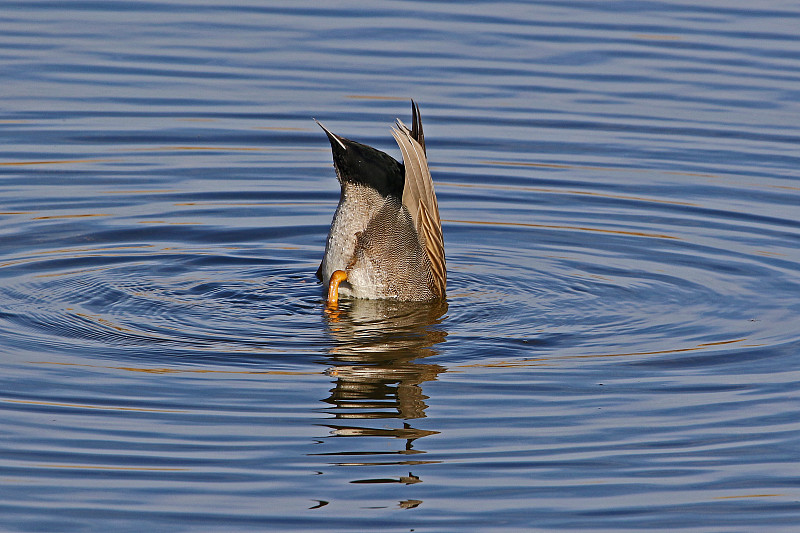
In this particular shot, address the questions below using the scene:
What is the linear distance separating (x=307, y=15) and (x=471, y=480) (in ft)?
30.9

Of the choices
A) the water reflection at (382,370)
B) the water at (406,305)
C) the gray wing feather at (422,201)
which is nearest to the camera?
the water at (406,305)

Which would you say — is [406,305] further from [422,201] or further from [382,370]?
[382,370]

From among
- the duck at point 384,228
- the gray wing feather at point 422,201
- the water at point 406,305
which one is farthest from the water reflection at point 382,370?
the gray wing feather at point 422,201

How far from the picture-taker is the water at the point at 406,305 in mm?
5859

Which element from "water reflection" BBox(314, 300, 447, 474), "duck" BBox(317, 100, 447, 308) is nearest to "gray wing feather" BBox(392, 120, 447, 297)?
"duck" BBox(317, 100, 447, 308)

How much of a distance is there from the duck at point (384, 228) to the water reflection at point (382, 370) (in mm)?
124

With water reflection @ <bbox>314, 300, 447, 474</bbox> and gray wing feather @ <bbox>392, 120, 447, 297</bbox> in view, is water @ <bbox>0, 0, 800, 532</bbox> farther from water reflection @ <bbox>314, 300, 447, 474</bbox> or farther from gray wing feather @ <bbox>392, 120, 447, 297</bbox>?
gray wing feather @ <bbox>392, 120, 447, 297</bbox>

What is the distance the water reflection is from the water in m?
0.02

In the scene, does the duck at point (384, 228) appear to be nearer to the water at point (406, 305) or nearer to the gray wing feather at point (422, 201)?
the gray wing feather at point (422, 201)

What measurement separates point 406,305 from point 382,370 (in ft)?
4.18

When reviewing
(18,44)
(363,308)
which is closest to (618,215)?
(363,308)

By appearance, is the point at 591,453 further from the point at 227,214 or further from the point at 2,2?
the point at 2,2

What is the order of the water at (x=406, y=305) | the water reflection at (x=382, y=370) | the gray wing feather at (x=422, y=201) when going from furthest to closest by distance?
1. the gray wing feather at (x=422, y=201)
2. the water reflection at (x=382, y=370)
3. the water at (x=406, y=305)

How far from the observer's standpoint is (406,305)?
8461mm
